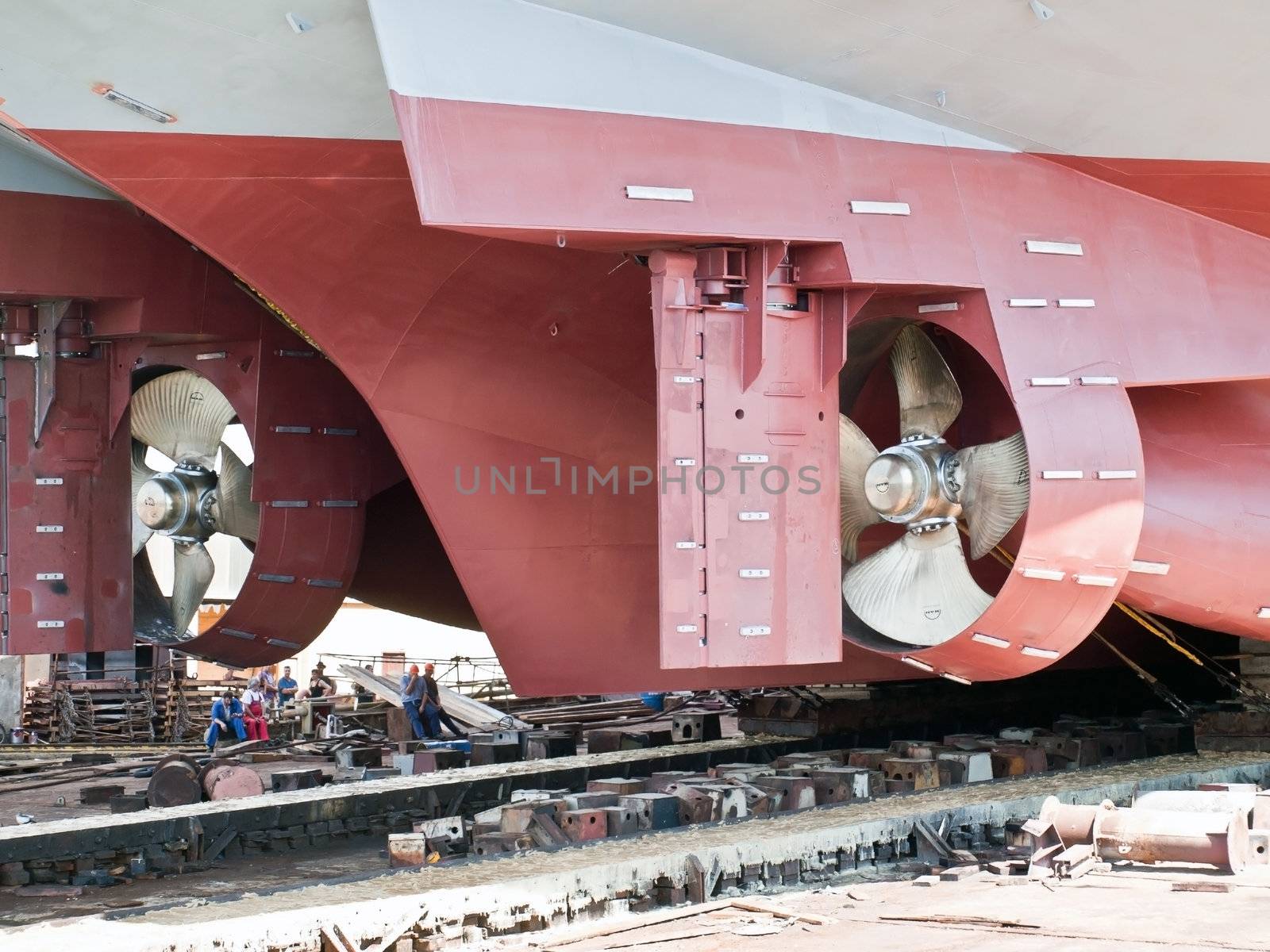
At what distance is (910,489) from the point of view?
9258 millimetres

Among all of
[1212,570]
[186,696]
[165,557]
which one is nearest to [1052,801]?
[1212,570]

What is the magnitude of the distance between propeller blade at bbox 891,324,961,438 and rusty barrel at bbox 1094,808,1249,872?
2.69 m

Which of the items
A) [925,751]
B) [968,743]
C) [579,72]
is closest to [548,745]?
[925,751]

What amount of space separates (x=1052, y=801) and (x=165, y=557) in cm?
3005

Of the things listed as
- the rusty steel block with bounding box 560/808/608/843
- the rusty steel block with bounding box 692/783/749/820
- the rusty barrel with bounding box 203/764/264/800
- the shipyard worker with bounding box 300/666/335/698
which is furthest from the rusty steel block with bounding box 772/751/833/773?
the shipyard worker with bounding box 300/666/335/698

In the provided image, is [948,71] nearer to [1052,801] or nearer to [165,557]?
[1052,801]

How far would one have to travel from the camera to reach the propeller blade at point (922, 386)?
9.62 metres

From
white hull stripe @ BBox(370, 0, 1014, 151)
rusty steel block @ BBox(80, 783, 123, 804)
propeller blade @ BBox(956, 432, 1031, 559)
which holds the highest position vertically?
white hull stripe @ BBox(370, 0, 1014, 151)

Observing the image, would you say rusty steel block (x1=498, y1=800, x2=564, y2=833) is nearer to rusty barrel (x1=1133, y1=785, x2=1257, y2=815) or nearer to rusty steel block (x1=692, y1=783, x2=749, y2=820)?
rusty steel block (x1=692, y1=783, x2=749, y2=820)

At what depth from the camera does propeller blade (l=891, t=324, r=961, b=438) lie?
9625 millimetres

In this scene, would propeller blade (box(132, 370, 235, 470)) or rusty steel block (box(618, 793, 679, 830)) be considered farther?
propeller blade (box(132, 370, 235, 470))

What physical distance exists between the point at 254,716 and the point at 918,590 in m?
9.88

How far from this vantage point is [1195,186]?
30.7 feet

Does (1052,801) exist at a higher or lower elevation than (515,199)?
lower
